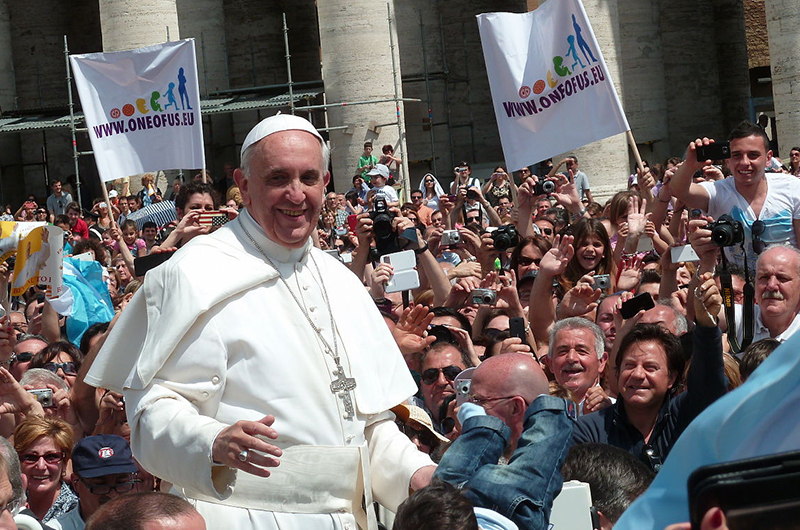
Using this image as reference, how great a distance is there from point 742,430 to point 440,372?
510 centimetres

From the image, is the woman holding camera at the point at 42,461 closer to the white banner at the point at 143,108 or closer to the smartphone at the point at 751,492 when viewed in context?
the smartphone at the point at 751,492

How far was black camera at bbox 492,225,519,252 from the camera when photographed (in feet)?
28.3

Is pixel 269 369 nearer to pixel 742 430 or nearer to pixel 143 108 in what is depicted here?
pixel 742 430

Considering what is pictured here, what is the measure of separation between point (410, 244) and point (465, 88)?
73.2 ft

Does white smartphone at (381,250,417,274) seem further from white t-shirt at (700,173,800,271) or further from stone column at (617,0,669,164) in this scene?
stone column at (617,0,669,164)

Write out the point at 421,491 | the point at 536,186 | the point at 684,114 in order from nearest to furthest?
the point at 421,491, the point at 536,186, the point at 684,114

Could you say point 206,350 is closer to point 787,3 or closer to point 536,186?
point 536,186

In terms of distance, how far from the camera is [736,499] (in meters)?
1.36

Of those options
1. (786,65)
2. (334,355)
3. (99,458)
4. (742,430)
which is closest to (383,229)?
(99,458)

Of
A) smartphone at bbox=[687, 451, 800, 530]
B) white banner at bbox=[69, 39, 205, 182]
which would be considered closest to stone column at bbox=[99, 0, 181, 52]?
white banner at bbox=[69, 39, 205, 182]

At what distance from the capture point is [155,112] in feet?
36.4

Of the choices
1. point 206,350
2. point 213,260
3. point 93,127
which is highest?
point 93,127

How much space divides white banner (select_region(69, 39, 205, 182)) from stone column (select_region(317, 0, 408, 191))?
1032cm

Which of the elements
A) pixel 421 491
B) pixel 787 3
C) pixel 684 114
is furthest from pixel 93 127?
pixel 684 114
